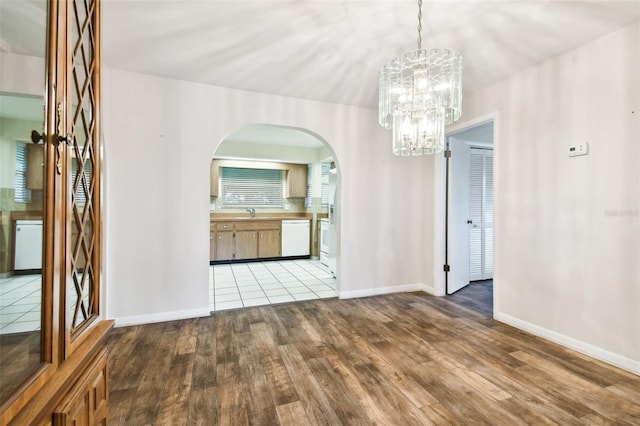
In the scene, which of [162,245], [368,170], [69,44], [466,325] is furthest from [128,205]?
[466,325]

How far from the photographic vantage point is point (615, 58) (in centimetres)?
218

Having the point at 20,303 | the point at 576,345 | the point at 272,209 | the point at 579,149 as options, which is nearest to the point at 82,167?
the point at 20,303

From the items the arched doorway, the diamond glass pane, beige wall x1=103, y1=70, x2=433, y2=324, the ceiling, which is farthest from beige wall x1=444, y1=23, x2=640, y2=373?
the diamond glass pane

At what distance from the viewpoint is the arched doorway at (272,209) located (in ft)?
17.0

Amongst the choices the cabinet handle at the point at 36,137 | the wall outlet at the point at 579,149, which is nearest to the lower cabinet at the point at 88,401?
the cabinet handle at the point at 36,137

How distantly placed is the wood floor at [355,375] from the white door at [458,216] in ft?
3.21

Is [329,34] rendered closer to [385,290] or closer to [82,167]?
[82,167]

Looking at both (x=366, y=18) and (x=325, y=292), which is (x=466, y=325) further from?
(x=366, y=18)

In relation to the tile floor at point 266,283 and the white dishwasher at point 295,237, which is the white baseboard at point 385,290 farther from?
the white dishwasher at point 295,237

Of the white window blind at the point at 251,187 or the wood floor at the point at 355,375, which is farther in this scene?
the white window blind at the point at 251,187

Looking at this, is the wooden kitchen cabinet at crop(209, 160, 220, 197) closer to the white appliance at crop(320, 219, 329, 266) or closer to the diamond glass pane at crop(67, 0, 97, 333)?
the white appliance at crop(320, 219, 329, 266)

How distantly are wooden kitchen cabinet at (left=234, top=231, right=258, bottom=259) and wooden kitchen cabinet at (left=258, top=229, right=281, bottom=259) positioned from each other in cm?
10

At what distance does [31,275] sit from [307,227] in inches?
231

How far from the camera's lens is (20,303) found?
72 centimetres
